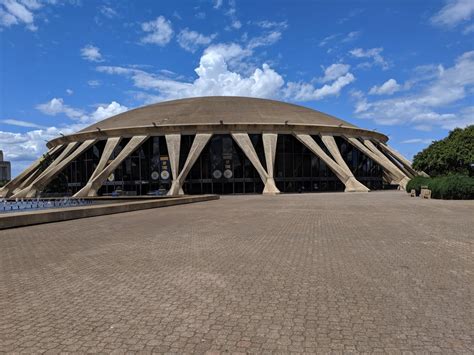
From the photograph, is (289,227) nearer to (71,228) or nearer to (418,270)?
(418,270)

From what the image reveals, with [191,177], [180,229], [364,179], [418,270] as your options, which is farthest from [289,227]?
[364,179]

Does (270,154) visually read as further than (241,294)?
Yes

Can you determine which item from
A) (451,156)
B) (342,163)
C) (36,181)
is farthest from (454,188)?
(36,181)

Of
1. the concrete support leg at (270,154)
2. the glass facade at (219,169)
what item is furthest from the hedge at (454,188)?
the glass facade at (219,169)

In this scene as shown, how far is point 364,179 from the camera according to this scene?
160ft

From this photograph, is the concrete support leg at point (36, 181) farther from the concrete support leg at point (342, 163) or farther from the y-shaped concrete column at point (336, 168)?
the concrete support leg at point (342, 163)

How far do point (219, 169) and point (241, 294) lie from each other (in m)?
39.4

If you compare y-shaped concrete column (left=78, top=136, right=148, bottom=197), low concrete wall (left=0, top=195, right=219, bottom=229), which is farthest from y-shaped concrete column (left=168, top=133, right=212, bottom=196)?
low concrete wall (left=0, top=195, right=219, bottom=229)

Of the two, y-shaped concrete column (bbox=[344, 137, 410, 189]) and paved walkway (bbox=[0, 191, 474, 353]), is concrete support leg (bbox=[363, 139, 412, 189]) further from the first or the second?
paved walkway (bbox=[0, 191, 474, 353])

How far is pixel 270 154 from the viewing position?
138ft

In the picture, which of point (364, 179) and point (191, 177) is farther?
point (364, 179)

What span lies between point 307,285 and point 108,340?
2.98 metres

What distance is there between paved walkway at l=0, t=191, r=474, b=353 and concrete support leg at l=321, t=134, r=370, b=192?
30916 mm

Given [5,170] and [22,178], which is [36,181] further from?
[5,170]
